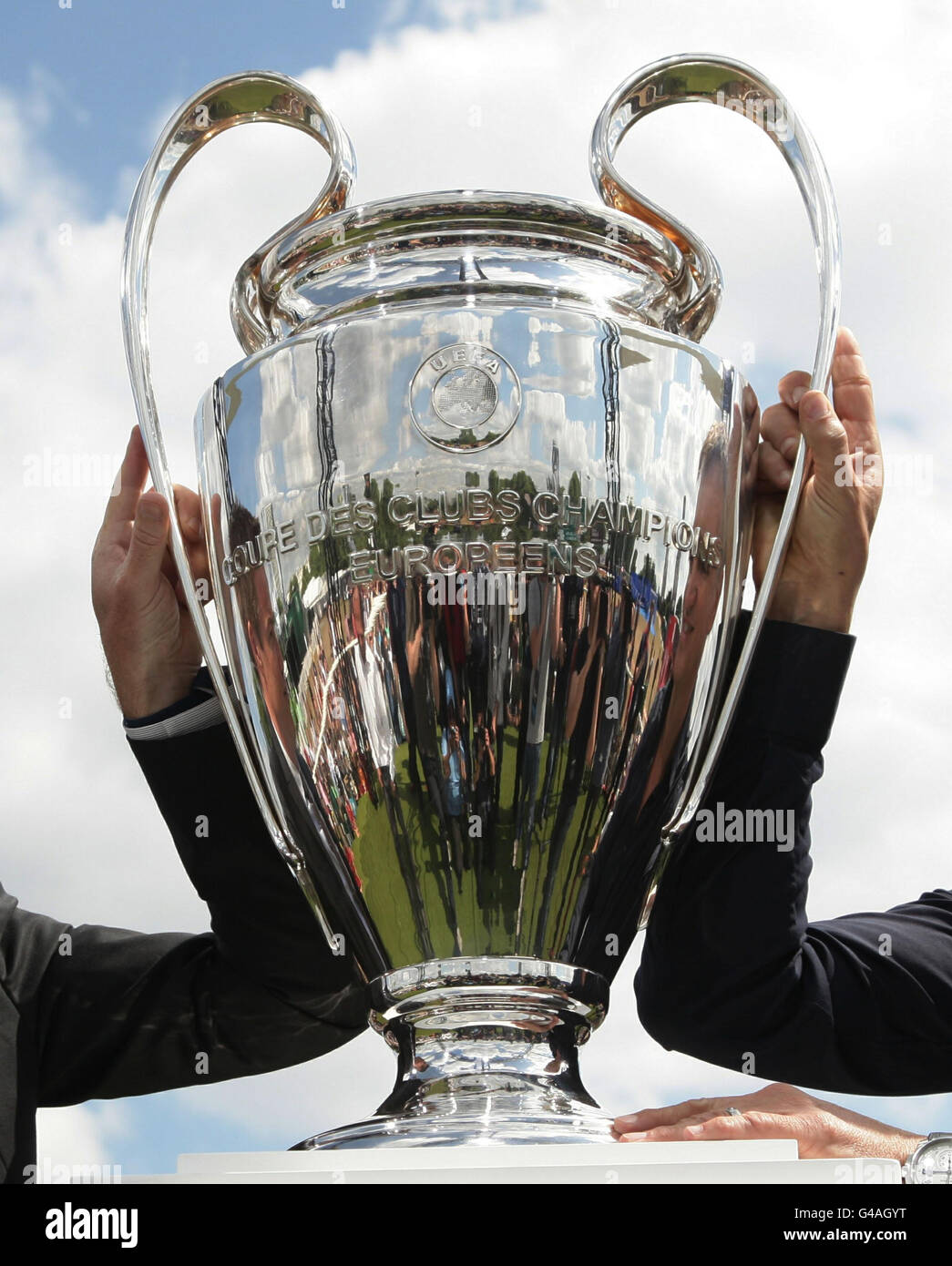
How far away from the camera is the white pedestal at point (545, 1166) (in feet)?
2.14

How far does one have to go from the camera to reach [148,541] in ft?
3.52

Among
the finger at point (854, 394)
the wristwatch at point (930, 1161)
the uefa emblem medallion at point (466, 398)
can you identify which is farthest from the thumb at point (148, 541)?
the wristwatch at point (930, 1161)

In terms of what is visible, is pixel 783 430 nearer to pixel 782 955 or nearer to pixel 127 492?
pixel 782 955

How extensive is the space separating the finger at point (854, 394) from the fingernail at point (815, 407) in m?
0.10

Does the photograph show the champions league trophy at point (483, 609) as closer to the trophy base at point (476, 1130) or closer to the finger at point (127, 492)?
the trophy base at point (476, 1130)

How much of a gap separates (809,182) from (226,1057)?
924mm

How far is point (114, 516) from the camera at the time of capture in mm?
1177

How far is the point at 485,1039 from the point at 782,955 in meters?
0.36

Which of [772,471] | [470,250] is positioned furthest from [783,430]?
[470,250]

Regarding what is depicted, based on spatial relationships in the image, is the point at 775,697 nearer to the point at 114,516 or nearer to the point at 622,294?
the point at 622,294

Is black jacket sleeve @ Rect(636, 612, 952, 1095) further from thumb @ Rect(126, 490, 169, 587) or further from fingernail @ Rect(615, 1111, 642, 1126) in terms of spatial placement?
thumb @ Rect(126, 490, 169, 587)

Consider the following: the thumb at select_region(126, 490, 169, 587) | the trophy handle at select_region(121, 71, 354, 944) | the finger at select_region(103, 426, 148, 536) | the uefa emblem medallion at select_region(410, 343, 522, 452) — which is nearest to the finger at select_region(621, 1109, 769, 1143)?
the trophy handle at select_region(121, 71, 354, 944)

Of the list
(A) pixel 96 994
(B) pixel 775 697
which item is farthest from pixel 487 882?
(A) pixel 96 994

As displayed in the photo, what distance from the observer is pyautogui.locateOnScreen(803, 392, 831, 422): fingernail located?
94 cm
